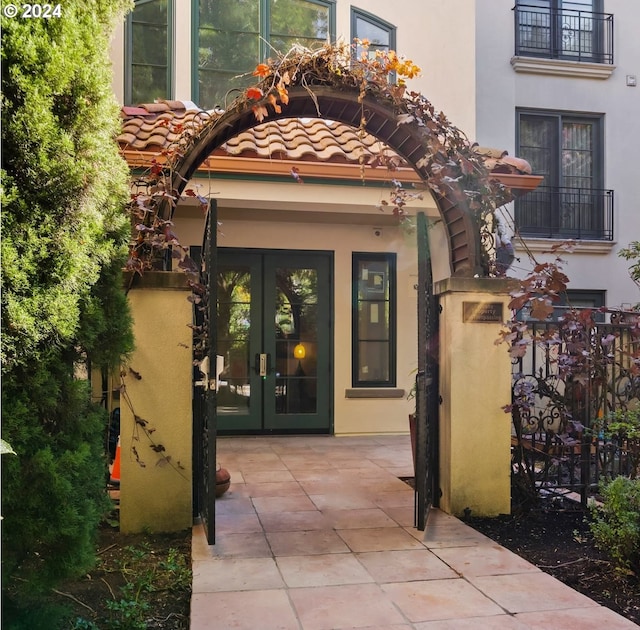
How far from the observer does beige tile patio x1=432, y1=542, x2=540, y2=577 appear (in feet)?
12.8

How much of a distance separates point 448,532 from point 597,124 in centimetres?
972

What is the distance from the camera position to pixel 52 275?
8.35 feet

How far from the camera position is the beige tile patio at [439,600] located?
327 cm

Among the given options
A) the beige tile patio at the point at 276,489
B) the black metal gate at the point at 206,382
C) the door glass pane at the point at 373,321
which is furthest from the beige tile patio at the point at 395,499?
the door glass pane at the point at 373,321

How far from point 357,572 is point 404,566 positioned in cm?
32

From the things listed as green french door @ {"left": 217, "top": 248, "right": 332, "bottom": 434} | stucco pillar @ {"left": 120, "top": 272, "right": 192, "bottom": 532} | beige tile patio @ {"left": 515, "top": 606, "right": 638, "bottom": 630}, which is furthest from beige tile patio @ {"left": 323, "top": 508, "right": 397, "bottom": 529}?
green french door @ {"left": 217, "top": 248, "right": 332, "bottom": 434}

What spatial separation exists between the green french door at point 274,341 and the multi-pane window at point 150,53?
2.44 metres

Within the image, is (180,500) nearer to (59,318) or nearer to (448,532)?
(448,532)

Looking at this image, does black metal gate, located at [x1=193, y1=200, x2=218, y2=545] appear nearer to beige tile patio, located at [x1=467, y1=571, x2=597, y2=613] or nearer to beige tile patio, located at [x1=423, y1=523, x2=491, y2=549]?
beige tile patio, located at [x1=423, y1=523, x2=491, y2=549]

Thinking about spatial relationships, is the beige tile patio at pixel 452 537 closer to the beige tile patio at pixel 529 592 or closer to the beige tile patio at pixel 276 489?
the beige tile patio at pixel 529 592

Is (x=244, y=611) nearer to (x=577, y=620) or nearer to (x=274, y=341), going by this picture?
(x=577, y=620)

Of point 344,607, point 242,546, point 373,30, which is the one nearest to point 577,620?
point 344,607

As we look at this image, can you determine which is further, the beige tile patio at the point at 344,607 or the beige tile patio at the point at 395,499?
the beige tile patio at the point at 395,499

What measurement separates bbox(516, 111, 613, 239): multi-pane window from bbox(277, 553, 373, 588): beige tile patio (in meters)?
8.75
